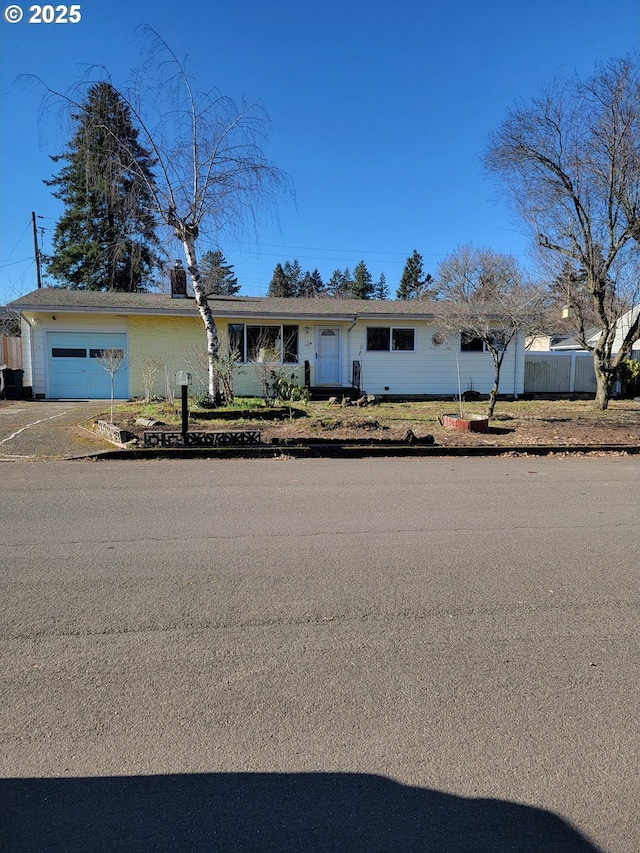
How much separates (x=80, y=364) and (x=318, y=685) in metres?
18.7

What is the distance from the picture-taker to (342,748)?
2467mm

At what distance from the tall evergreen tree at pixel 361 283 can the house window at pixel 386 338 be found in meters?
55.3

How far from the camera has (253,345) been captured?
65.6 feet

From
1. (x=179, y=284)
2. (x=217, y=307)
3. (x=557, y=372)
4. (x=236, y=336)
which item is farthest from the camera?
(x=557, y=372)

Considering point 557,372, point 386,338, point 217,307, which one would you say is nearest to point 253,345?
point 217,307

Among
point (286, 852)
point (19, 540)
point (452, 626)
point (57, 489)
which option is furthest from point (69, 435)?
point (286, 852)

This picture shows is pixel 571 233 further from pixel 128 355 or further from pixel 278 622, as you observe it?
pixel 278 622

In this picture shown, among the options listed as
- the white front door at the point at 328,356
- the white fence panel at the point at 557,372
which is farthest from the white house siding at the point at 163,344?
the white fence panel at the point at 557,372

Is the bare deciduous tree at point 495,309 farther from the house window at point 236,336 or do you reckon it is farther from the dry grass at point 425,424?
the house window at point 236,336

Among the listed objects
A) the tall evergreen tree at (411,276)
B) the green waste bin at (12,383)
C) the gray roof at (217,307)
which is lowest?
the green waste bin at (12,383)

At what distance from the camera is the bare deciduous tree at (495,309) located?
1344 centimetres

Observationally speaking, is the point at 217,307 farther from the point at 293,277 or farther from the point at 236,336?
the point at 293,277

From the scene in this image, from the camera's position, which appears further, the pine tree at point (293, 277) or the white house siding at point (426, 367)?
the pine tree at point (293, 277)

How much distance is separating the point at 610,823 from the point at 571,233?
1707 centimetres
